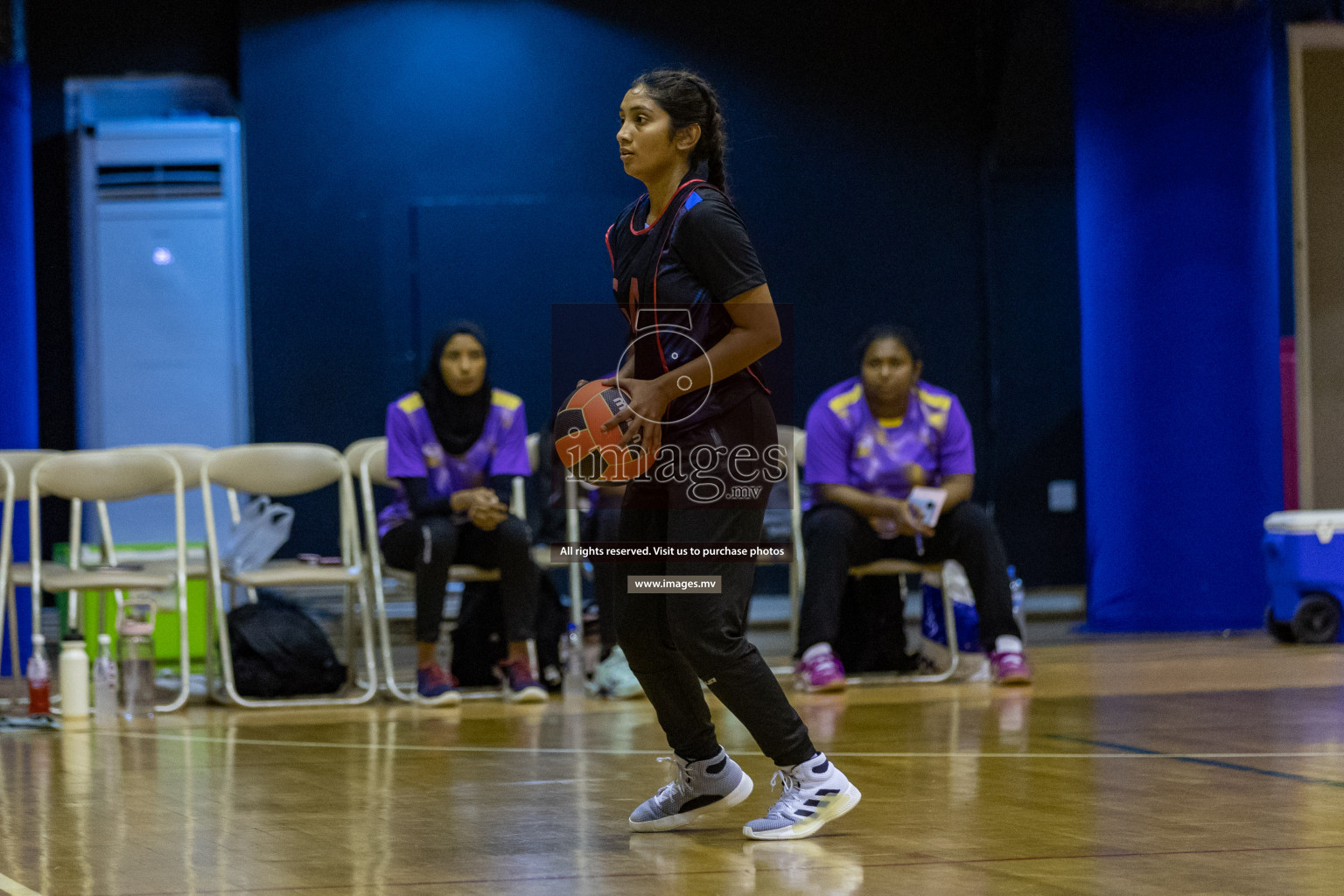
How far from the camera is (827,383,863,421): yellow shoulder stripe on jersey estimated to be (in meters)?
5.35

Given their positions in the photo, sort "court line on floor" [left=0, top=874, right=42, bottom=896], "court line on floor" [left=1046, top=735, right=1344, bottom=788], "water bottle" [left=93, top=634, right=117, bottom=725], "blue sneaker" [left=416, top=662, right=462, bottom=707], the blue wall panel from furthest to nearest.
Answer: the blue wall panel, "blue sneaker" [left=416, top=662, right=462, bottom=707], "water bottle" [left=93, top=634, right=117, bottom=725], "court line on floor" [left=1046, top=735, right=1344, bottom=788], "court line on floor" [left=0, top=874, right=42, bottom=896]

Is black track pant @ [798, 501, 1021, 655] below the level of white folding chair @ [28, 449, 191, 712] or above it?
below

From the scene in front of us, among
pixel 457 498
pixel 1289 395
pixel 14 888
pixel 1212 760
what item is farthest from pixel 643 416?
pixel 1289 395

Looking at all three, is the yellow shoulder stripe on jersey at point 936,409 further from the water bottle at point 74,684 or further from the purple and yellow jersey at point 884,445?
the water bottle at point 74,684

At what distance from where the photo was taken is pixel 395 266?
7.61 meters

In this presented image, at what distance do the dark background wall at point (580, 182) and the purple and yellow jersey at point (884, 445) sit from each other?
7.78 feet

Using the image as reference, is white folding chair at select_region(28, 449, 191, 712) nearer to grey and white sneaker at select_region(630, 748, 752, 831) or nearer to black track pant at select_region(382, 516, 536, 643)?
black track pant at select_region(382, 516, 536, 643)

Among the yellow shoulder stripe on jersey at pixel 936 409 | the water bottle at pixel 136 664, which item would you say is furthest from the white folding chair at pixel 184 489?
the yellow shoulder stripe on jersey at pixel 936 409

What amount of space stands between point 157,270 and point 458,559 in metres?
3.40

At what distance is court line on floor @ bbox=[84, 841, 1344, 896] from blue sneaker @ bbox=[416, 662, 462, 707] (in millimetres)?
2735

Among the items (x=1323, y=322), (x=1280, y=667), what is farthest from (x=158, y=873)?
(x=1323, y=322)

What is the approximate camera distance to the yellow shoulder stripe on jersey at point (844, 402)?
211 inches

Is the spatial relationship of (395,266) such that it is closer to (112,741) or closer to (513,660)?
A: (513,660)

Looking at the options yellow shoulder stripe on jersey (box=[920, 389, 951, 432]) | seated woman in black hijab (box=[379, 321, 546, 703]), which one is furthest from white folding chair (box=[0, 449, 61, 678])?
yellow shoulder stripe on jersey (box=[920, 389, 951, 432])
